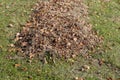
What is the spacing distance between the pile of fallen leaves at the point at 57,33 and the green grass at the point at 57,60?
0.27 metres

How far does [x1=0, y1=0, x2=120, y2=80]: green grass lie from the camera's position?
7797mm

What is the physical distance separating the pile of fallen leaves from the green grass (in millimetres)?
274

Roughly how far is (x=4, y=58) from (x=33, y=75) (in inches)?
40.5

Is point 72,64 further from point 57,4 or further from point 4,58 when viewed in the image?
point 57,4

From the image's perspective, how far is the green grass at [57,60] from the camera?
25.6ft

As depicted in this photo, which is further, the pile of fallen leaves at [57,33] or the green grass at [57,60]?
the pile of fallen leaves at [57,33]

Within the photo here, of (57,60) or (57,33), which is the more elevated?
(57,33)

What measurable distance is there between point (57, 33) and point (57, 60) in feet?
3.17

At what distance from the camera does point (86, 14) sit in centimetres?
1055

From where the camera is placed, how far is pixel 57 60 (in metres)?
8.19

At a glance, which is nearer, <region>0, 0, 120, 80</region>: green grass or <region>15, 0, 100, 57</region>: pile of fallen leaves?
<region>0, 0, 120, 80</region>: green grass

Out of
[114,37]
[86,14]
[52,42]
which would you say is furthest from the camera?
[86,14]

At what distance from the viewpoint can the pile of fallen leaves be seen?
8391mm

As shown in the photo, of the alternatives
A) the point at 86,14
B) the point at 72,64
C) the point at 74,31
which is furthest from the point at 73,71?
the point at 86,14
